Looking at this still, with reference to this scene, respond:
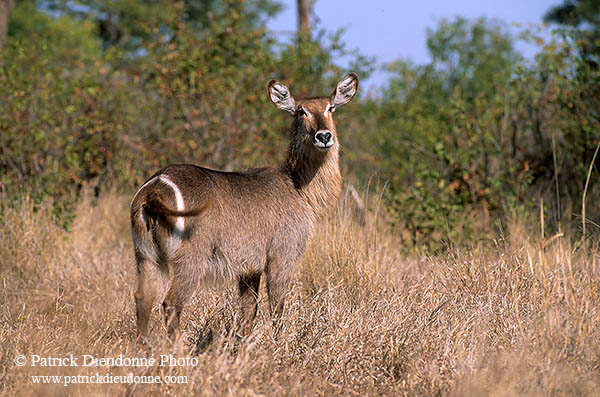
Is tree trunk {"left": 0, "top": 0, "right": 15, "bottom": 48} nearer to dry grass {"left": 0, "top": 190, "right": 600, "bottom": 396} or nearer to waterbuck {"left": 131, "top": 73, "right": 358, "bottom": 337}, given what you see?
dry grass {"left": 0, "top": 190, "right": 600, "bottom": 396}

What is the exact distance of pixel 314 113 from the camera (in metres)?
4.76

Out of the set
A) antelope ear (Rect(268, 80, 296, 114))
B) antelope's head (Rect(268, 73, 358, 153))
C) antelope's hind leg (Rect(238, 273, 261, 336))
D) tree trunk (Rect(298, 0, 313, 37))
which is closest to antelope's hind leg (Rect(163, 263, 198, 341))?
antelope's hind leg (Rect(238, 273, 261, 336))

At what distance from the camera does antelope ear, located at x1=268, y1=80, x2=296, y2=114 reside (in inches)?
194

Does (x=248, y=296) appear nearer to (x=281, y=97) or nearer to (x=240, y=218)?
(x=240, y=218)

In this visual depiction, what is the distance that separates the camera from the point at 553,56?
25.6 ft

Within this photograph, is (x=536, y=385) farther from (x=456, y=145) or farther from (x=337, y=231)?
(x=456, y=145)

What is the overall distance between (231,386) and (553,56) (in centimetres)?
609

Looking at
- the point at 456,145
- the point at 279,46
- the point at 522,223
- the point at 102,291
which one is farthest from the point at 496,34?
the point at 102,291

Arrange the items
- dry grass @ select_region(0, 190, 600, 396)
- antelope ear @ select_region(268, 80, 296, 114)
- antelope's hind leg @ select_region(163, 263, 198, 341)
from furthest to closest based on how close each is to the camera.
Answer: antelope ear @ select_region(268, 80, 296, 114) → antelope's hind leg @ select_region(163, 263, 198, 341) → dry grass @ select_region(0, 190, 600, 396)

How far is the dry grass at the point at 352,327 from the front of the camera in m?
3.35

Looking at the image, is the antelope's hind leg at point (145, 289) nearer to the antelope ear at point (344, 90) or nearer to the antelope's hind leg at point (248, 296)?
the antelope's hind leg at point (248, 296)

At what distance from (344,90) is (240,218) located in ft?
4.91

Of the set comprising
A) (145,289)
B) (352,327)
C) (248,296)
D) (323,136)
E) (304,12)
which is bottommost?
(248,296)

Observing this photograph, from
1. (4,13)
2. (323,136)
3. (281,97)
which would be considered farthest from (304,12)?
(323,136)
